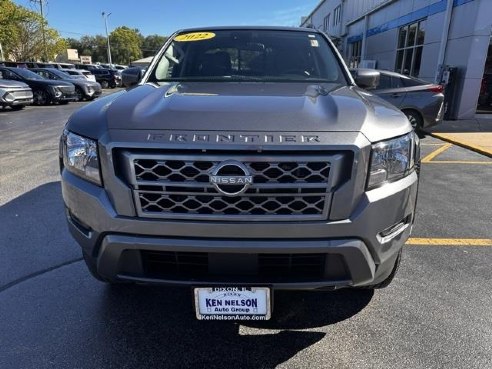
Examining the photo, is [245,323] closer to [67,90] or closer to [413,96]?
[413,96]

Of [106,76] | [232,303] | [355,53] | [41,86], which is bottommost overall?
[106,76]

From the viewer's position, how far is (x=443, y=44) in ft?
45.2

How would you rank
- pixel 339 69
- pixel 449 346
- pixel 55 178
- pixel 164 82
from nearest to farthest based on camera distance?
pixel 449 346 < pixel 164 82 < pixel 339 69 < pixel 55 178

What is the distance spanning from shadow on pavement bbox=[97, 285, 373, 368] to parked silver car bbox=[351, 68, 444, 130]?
734 cm

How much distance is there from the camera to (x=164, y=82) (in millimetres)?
3121

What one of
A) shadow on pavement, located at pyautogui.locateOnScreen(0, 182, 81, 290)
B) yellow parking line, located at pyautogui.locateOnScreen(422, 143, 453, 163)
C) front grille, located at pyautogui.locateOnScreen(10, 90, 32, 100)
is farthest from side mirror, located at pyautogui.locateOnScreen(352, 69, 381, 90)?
front grille, located at pyautogui.locateOnScreen(10, 90, 32, 100)

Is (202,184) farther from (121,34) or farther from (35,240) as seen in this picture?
(121,34)

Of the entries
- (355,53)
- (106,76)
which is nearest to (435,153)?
(355,53)

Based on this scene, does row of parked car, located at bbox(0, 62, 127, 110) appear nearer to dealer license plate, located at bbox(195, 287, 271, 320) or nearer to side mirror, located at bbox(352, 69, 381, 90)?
side mirror, located at bbox(352, 69, 381, 90)

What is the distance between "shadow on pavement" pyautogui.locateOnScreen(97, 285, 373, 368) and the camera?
90.4 inches

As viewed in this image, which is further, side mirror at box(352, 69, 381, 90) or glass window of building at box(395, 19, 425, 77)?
glass window of building at box(395, 19, 425, 77)

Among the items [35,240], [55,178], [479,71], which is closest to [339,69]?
[35,240]

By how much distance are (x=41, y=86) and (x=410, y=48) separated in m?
15.5

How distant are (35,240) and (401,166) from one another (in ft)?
10.4
